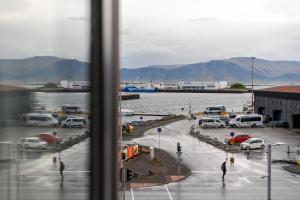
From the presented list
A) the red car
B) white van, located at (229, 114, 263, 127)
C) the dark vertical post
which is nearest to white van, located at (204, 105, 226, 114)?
white van, located at (229, 114, 263, 127)

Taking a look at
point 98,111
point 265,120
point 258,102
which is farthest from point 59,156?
point 258,102

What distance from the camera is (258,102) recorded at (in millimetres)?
15031

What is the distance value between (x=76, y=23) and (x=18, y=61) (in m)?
0.12

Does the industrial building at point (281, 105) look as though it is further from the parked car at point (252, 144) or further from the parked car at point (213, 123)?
the parked car at point (252, 144)

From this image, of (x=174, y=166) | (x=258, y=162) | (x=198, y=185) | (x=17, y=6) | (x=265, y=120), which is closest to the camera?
(x=17, y=6)

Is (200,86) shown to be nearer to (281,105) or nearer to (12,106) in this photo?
(281,105)

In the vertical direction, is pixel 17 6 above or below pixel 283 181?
above

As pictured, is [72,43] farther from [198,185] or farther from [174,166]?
[174,166]

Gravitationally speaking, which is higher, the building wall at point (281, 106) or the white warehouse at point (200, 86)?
the white warehouse at point (200, 86)

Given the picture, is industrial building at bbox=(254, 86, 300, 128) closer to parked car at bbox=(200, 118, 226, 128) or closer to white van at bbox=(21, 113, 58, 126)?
parked car at bbox=(200, 118, 226, 128)

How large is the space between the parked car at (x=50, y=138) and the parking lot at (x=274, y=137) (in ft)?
22.6

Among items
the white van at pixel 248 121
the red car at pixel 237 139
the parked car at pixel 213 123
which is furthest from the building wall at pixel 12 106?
the white van at pixel 248 121

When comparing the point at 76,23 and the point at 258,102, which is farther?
the point at 258,102

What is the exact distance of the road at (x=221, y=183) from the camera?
184 inches
